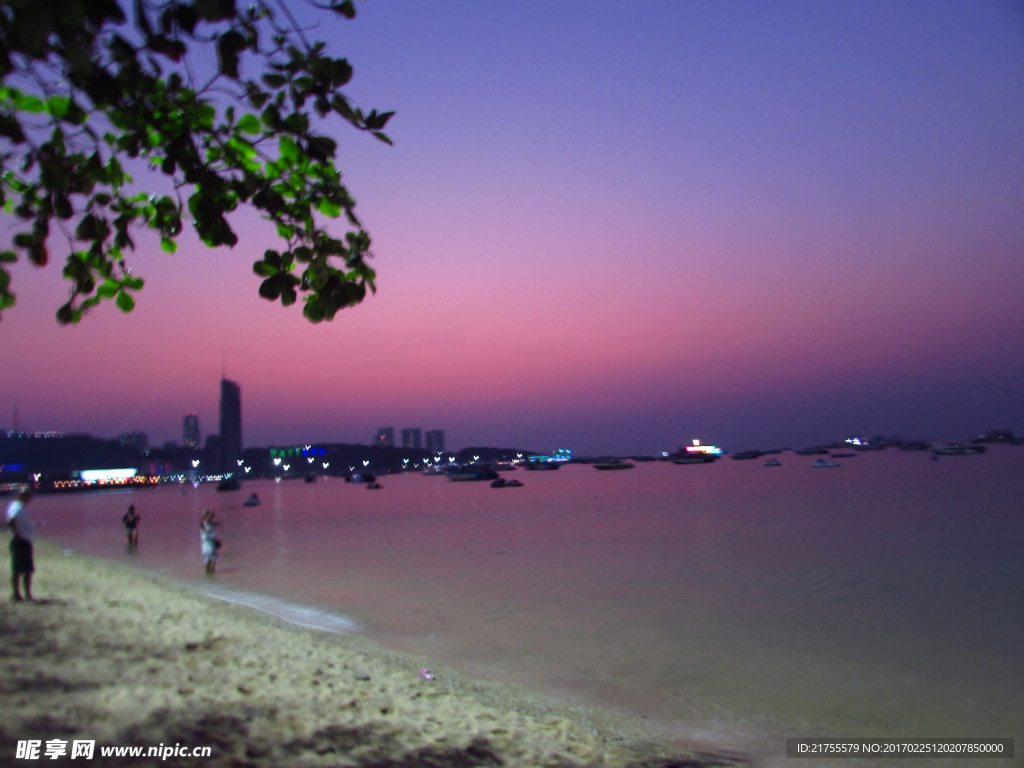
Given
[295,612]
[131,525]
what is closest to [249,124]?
[295,612]

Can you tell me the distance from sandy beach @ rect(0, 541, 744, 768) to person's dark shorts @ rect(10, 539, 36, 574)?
652 millimetres

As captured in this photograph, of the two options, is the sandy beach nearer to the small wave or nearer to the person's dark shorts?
the person's dark shorts

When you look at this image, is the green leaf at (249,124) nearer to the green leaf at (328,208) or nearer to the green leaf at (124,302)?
the green leaf at (328,208)

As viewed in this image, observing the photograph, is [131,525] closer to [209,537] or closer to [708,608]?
[209,537]

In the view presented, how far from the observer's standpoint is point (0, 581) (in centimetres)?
1538

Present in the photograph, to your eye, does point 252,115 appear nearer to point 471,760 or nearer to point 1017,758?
point 471,760

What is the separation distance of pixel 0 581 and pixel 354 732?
46.2 ft

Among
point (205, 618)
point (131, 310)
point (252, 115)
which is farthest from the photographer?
point (205, 618)

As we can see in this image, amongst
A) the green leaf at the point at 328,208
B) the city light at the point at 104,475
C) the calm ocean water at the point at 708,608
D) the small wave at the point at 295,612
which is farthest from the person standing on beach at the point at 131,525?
the city light at the point at 104,475

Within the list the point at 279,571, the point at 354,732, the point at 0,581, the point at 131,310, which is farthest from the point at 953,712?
the point at 279,571

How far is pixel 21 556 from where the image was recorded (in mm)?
11844

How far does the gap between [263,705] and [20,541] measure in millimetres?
7898

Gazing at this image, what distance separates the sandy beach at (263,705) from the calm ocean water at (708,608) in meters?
1.93

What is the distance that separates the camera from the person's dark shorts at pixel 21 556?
456 inches
